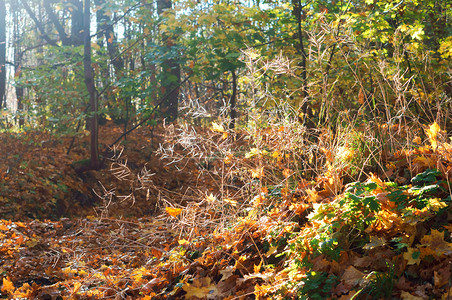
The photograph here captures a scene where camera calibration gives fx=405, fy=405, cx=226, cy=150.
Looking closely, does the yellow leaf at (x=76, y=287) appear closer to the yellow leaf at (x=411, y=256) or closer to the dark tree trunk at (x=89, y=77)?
the yellow leaf at (x=411, y=256)

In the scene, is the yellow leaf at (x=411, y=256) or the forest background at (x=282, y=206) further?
the forest background at (x=282, y=206)

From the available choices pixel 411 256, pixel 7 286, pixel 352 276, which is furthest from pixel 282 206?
pixel 7 286

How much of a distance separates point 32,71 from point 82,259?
7088 mm

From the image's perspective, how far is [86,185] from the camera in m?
9.24

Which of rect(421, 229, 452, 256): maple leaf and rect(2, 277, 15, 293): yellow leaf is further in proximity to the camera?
rect(2, 277, 15, 293): yellow leaf

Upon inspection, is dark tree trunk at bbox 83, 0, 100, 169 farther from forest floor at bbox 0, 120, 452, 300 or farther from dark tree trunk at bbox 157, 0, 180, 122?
forest floor at bbox 0, 120, 452, 300

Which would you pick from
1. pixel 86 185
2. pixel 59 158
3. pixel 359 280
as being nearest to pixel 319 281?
pixel 359 280

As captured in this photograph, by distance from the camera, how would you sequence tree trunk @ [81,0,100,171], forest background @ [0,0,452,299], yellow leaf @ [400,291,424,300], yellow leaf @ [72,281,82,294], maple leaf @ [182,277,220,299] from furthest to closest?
tree trunk @ [81,0,100,171], yellow leaf @ [72,281,82,294], maple leaf @ [182,277,220,299], forest background @ [0,0,452,299], yellow leaf @ [400,291,424,300]

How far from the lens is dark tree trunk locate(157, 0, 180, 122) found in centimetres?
961

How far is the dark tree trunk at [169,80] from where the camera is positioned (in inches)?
378

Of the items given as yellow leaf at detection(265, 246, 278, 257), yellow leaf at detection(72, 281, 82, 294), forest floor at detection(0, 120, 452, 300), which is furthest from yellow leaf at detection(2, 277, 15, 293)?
yellow leaf at detection(265, 246, 278, 257)

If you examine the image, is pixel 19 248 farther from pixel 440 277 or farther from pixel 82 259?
pixel 440 277

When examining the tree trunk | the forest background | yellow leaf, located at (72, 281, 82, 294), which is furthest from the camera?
the tree trunk

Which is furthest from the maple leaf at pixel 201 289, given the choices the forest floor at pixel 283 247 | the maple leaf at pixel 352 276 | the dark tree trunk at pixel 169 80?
the dark tree trunk at pixel 169 80
